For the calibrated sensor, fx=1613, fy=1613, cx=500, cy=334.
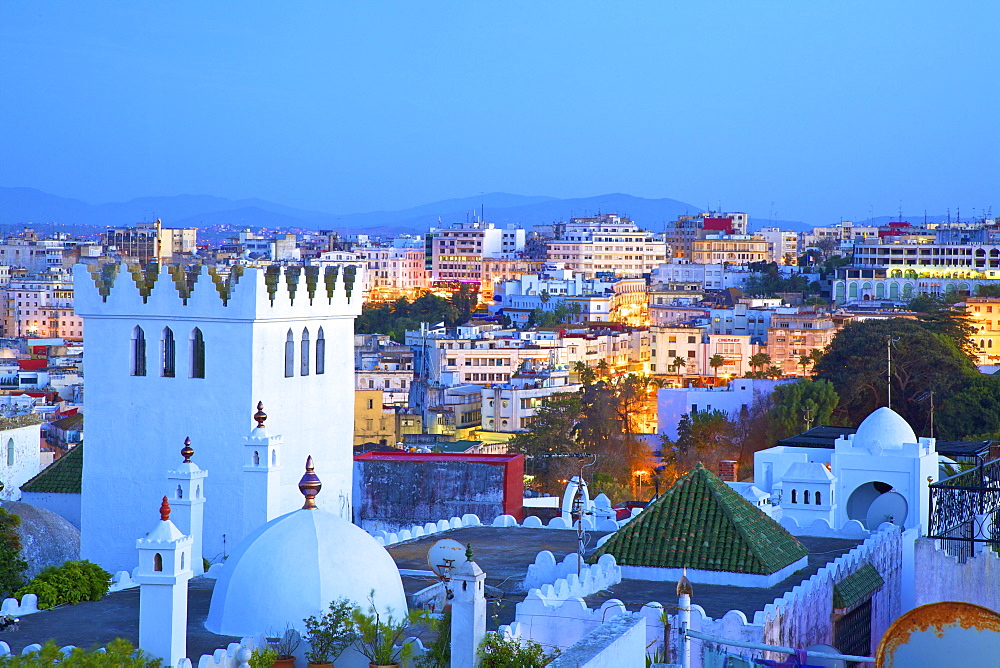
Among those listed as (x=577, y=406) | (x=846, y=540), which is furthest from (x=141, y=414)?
(x=577, y=406)

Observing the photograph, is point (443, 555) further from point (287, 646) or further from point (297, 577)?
point (287, 646)

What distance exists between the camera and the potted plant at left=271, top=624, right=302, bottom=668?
11.1m

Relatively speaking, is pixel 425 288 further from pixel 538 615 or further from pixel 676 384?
pixel 538 615

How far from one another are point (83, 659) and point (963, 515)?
8397 mm

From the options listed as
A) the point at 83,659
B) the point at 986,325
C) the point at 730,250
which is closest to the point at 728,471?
the point at 83,659

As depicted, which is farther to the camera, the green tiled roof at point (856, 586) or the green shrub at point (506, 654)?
the green tiled roof at point (856, 586)

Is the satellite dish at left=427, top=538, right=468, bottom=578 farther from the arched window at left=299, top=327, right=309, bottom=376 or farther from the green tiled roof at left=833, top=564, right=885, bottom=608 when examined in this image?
the arched window at left=299, top=327, right=309, bottom=376

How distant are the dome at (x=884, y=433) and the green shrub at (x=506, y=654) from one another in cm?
1281

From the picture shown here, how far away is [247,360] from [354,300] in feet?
7.39

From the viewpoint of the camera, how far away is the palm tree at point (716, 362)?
81250 millimetres

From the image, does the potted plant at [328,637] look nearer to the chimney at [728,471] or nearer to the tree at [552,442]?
the chimney at [728,471]

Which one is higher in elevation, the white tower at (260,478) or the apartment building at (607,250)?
the apartment building at (607,250)

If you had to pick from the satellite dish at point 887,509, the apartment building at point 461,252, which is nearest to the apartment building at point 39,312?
the apartment building at point 461,252

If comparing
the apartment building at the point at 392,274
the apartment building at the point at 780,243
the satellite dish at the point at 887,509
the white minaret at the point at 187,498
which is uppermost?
the apartment building at the point at 780,243
